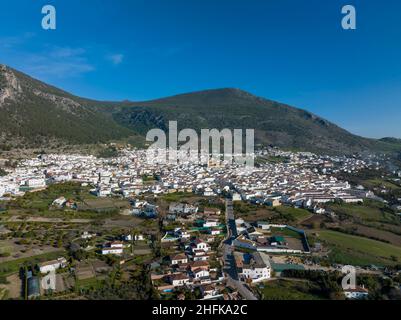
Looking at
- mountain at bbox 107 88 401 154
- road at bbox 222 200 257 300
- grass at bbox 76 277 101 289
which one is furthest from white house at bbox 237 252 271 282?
mountain at bbox 107 88 401 154

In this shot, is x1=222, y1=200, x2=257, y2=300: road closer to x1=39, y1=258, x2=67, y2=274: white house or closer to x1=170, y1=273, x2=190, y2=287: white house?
x1=170, y1=273, x2=190, y2=287: white house

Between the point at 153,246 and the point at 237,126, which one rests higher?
the point at 237,126

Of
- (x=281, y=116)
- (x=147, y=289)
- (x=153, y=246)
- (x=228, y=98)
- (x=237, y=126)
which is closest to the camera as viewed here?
(x=147, y=289)

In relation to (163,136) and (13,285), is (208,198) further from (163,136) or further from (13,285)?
(163,136)

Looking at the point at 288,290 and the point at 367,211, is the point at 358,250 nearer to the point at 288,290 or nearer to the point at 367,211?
the point at 288,290

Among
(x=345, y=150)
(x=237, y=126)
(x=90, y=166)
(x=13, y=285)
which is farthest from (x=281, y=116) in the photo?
(x=13, y=285)

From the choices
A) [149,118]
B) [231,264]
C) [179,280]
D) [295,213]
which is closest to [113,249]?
[179,280]
